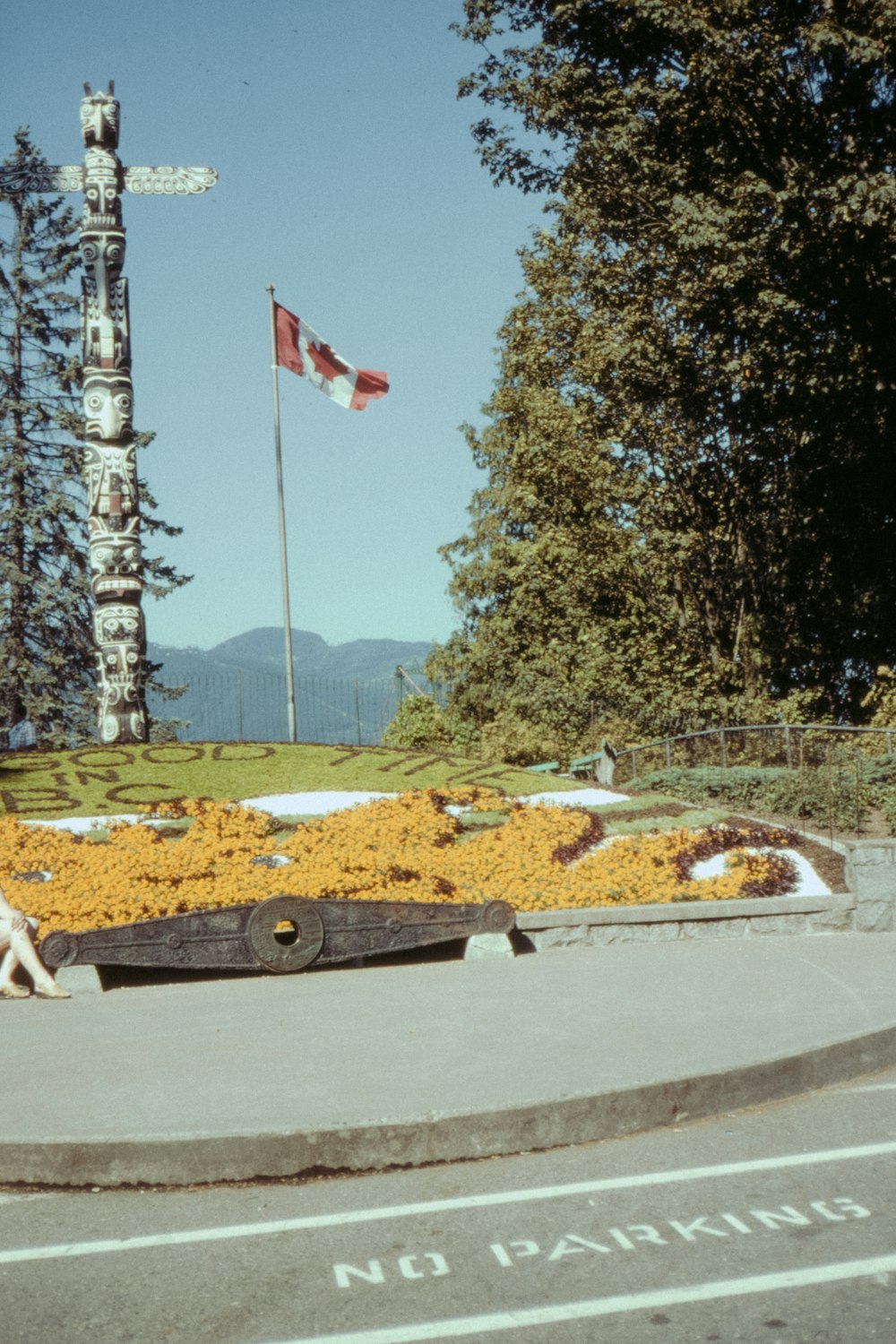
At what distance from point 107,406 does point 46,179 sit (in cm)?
541

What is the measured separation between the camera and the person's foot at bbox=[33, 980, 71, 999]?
341 inches

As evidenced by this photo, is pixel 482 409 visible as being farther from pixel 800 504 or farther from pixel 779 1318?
pixel 779 1318

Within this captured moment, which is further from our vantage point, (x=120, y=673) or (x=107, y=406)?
(x=107, y=406)

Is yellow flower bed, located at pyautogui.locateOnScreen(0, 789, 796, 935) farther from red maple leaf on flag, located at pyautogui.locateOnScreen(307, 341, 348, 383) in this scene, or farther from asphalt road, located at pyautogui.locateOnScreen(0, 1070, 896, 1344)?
red maple leaf on flag, located at pyautogui.locateOnScreen(307, 341, 348, 383)

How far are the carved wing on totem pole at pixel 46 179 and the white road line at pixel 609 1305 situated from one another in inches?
955

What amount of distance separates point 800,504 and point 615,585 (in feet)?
14.5

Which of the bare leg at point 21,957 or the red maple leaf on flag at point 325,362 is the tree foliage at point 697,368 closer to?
the red maple leaf on flag at point 325,362

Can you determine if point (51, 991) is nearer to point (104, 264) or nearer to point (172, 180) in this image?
point (104, 264)

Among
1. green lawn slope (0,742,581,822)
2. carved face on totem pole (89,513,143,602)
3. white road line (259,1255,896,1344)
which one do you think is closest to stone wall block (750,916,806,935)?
white road line (259,1255,896,1344)

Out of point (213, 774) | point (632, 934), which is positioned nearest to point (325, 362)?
point (213, 774)

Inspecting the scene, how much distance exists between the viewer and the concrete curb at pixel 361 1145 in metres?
5.29

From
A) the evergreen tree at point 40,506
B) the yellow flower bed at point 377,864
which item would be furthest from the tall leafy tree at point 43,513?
the yellow flower bed at point 377,864

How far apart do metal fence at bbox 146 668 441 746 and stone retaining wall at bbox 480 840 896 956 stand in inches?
949

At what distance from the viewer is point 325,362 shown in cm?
2591
